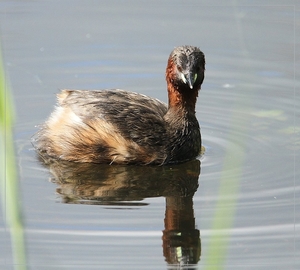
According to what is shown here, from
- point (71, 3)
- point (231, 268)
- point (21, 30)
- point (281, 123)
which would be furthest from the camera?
point (71, 3)

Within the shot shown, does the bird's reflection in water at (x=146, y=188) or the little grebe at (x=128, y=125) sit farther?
the little grebe at (x=128, y=125)

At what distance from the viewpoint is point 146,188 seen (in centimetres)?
676

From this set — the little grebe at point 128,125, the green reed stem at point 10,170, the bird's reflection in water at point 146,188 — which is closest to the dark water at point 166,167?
the bird's reflection in water at point 146,188

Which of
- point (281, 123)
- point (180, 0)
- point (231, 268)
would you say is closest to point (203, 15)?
point (180, 0)

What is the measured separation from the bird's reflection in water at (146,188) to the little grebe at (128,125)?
11cm

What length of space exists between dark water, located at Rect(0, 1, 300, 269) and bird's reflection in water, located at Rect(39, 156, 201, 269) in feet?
0.05

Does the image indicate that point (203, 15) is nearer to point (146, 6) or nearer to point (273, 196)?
point (146, 6)

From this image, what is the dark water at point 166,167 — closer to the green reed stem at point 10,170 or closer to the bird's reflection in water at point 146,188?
the bird's reflection in water at point 146,188

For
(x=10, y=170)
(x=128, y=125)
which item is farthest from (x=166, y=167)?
(x=10, y=170)

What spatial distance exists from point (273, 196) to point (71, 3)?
5.78 metres

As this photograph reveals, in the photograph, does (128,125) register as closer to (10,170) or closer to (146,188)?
(146,188)

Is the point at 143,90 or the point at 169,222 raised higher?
the point at 143,90

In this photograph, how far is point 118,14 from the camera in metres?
11.0

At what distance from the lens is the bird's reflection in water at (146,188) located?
19.0 ft
